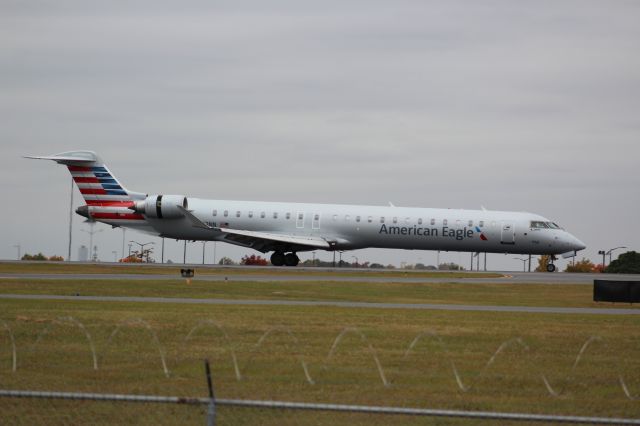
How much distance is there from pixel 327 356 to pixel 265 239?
40.6 meters

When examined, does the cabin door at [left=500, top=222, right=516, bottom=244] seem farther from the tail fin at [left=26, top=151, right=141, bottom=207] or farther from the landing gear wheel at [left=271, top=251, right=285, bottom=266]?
the tail fin at [left=26, top=151, right=141, bottom=207]

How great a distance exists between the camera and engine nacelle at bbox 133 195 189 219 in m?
64.1

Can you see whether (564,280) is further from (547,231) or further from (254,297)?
(254,297)

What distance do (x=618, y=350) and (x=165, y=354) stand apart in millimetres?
10295

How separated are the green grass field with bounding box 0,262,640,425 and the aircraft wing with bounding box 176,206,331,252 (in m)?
29.1

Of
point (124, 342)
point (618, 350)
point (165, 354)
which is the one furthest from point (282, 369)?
point (618, 350)

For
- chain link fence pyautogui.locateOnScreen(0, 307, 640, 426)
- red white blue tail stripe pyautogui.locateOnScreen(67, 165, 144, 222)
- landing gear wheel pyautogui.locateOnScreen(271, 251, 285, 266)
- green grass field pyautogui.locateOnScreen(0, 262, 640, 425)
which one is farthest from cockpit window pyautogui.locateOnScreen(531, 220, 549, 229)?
chain link fence pyautogui.locateOnScreen(0, 307, 640, 426)

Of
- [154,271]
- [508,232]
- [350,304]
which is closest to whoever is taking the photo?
[350,304]

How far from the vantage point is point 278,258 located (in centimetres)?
6456

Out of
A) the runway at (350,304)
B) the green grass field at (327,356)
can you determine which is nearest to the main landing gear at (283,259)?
the runway at (350,304)

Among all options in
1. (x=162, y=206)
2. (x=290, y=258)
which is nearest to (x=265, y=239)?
(x=290, y=258)

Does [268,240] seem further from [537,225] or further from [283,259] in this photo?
[537,225]

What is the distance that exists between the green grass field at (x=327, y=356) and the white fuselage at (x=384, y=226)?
29299 millimetres

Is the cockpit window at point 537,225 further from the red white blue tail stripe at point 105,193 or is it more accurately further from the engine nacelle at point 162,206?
the red white blue tail stripe at point 105,193
